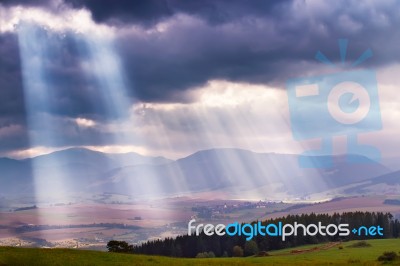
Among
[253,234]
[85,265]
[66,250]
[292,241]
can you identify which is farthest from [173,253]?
[85,265]

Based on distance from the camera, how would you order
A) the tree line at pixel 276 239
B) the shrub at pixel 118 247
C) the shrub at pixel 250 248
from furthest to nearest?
the shrub at pixel 250 248, the tree line at pixel 276 239, the shrub at pixel 118 247

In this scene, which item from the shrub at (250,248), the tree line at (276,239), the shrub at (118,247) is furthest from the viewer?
the shrub at (250,248)

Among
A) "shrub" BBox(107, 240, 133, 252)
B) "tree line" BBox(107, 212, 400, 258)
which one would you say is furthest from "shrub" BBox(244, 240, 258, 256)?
"shrub" BBox(107, 240, 133, 252)

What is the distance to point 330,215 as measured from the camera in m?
193

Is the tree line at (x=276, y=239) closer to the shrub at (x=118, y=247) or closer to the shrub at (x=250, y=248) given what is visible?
the shrub at (x=250, y=248)

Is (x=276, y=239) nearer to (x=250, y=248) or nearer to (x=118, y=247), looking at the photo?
(x=250, y=248)

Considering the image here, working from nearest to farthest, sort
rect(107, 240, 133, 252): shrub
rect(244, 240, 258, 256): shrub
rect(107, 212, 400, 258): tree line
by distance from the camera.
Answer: rect(107, 240, 133, 252): shrub → rect(107, 212, 400, 258): tree line → rect(244, 240, 258, 256): shrub

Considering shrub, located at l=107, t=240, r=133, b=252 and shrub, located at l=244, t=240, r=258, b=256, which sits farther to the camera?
shrub, located at l=244, t=240, r=258, b=256

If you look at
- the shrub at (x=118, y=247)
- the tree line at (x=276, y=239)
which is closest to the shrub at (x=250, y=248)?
the tree line at (x=276, y=239)

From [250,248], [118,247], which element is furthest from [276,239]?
[118,247]

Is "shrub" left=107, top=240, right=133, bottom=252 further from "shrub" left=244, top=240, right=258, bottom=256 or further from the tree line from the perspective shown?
"shrub" left=244, top=240, right=258, bottom=256

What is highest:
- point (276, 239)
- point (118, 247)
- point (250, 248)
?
point (118, 247)

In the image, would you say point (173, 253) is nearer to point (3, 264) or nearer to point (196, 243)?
point (196, 243)

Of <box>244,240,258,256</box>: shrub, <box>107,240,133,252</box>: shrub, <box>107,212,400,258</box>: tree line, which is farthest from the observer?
<box>244,240,258,256</box>: shrub
